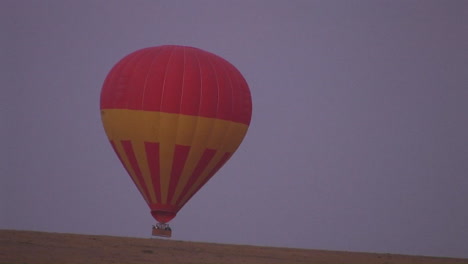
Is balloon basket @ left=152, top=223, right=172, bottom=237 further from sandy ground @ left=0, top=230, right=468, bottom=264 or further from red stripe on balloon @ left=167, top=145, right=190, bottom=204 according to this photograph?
sandy ground @ left=0, top=230, right=468, bottom=264

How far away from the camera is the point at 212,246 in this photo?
81.2 ft

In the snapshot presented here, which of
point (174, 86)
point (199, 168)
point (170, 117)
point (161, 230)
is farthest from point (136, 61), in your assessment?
point (161, 230)

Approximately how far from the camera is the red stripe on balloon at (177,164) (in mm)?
15367

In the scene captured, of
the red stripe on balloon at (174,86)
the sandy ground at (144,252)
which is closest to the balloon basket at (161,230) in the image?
the red stripe on balloon at (174,86)

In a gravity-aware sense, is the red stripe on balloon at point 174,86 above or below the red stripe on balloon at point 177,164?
above

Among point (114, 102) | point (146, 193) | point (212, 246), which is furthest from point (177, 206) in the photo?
point (212, 246)

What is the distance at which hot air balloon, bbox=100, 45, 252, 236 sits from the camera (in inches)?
599

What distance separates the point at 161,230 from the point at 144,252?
6669 mm

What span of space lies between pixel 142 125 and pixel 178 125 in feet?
1.71

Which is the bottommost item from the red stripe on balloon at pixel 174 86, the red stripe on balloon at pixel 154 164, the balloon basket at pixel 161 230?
the balloon basket at pixel 161 230

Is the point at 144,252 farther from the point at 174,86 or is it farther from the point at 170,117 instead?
the point at 174,86

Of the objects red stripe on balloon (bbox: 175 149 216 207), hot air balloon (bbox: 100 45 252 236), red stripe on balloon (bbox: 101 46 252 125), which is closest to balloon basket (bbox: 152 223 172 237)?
hot air balloon (bbox: 100 45 252 236)

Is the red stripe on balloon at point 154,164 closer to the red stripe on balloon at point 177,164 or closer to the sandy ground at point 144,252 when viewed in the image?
the red stripe on balloon at point 177,164

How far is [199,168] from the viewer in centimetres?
1564
